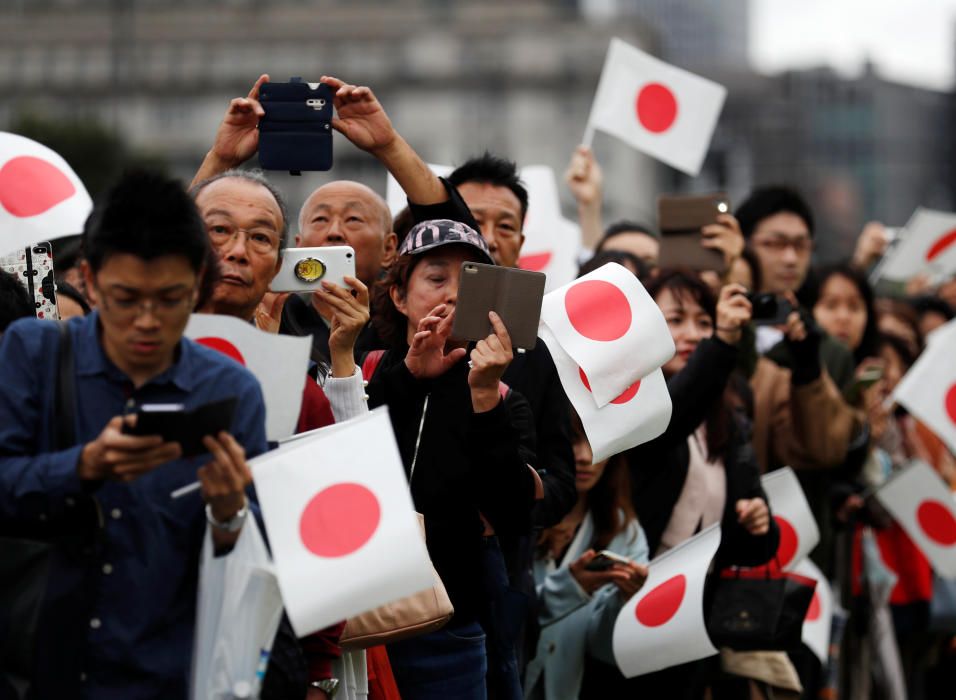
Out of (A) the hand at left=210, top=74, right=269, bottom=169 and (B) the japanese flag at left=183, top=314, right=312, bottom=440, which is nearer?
(B) the japanese flag at left=183, top=314, right=312, bottom=440

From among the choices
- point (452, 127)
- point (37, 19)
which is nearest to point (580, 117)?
point (452, 127)

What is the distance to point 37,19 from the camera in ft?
275

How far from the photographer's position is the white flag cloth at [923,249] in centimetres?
963

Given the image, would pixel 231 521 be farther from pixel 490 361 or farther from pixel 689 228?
pixel 689 228

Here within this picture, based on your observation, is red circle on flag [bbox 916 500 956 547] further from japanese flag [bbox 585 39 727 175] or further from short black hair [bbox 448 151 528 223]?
short black hair [bbox 448 151 528 223]

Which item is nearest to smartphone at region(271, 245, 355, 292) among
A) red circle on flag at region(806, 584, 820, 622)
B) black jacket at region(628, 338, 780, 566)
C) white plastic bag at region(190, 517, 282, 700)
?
white plastic bag at region(190, 517, 282, 700)

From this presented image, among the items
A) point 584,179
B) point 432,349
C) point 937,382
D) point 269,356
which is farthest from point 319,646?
point 937,382

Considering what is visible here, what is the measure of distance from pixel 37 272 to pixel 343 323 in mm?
1028

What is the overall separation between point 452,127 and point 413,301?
3040 inches

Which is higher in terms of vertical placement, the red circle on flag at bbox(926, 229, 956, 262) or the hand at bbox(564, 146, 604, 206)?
the hand at bbox(564, 146, 604, 206)

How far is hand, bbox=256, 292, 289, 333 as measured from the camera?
4.97m

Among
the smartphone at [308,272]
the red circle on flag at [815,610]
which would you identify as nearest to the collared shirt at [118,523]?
the smartphone at [308,272]

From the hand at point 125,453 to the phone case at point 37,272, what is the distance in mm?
1517

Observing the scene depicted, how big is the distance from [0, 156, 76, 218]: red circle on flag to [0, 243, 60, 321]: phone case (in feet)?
0.40
